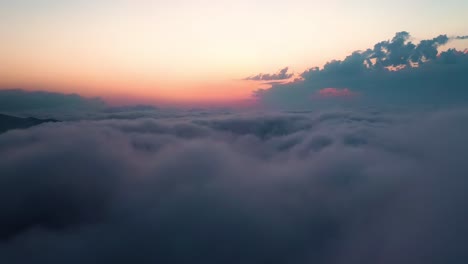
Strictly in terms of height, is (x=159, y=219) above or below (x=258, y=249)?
above

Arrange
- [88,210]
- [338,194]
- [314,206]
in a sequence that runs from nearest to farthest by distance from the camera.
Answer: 1. [314,206]
2. [338,194]
3. [88,210]

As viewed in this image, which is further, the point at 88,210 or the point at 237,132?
the point at 237,132

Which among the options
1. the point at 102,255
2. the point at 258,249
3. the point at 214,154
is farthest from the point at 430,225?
the point at 214,154

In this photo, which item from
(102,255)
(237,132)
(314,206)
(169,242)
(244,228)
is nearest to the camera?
(102,255)

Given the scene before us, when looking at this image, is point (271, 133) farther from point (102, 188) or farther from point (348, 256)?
point (348, 256)

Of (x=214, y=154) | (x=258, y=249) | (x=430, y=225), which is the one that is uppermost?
(x=214, y=154)

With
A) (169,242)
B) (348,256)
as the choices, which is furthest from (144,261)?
Answer: (348,256)
